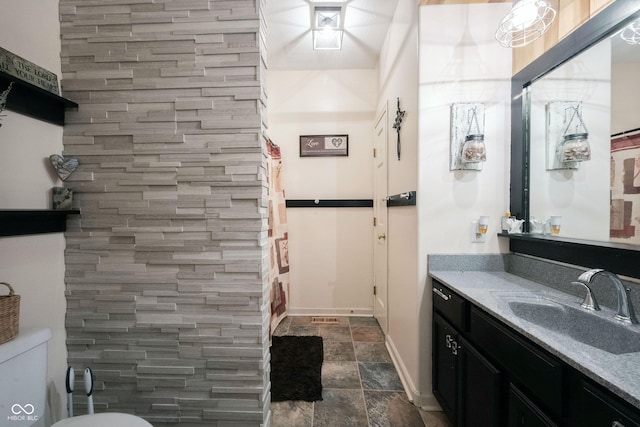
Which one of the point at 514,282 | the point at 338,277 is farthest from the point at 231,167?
the point at 338,277

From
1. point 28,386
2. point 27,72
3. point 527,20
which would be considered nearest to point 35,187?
point 27,72

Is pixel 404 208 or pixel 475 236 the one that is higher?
pixel 404 208

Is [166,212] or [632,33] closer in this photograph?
[632,33]

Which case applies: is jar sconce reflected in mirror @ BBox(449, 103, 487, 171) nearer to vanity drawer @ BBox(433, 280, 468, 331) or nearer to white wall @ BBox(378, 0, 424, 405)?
white wall @ BBox(378, 0, 424, 405)

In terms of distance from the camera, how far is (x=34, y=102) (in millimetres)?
1141

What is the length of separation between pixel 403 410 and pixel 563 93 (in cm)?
212

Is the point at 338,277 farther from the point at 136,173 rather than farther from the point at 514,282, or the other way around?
the point at 136,173

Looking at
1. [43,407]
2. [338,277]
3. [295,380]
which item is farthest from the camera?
[338,277]

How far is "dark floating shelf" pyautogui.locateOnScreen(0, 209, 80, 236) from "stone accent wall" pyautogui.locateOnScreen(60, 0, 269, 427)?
2.1 inches

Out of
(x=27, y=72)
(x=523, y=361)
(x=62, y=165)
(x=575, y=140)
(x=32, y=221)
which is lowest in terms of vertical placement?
(x=523, y=361)

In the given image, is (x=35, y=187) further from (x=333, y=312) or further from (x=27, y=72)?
(x=333, y=312)

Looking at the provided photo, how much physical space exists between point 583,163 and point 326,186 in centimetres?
214

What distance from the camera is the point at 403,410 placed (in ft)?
5.27

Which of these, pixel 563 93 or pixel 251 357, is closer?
pixel 251 357
